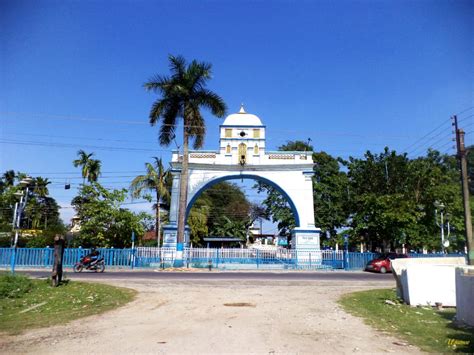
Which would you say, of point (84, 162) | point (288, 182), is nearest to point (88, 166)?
point (84, 162)

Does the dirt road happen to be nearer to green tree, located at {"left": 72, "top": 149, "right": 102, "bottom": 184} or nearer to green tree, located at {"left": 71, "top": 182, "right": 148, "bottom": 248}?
green tree, located at {"left": 71, "top": 182, "right": 148, "bottom": 248}

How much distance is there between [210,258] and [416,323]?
1709cm

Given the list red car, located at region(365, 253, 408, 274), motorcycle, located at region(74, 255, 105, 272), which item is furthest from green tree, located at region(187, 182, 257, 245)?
red car, located at region(365, 253, 408, 274)

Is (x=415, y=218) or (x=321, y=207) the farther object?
(x=321, y=207)

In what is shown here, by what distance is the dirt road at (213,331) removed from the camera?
5414 mm

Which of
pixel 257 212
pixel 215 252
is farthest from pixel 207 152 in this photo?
pixel 257 212

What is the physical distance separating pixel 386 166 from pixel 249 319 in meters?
24.3

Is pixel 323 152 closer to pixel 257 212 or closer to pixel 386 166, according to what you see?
pixel 386 166

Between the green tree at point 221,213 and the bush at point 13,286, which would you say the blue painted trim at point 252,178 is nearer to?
the green tree at point 221,213

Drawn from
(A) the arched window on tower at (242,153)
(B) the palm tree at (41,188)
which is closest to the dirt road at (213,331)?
(A) the arched window on tower at (242,153)

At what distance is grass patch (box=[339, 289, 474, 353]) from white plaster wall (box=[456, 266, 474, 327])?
0.27m

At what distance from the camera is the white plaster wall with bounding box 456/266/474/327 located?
702 cm

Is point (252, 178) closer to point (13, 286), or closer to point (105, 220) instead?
point (105, 220)

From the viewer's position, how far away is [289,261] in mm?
24828
